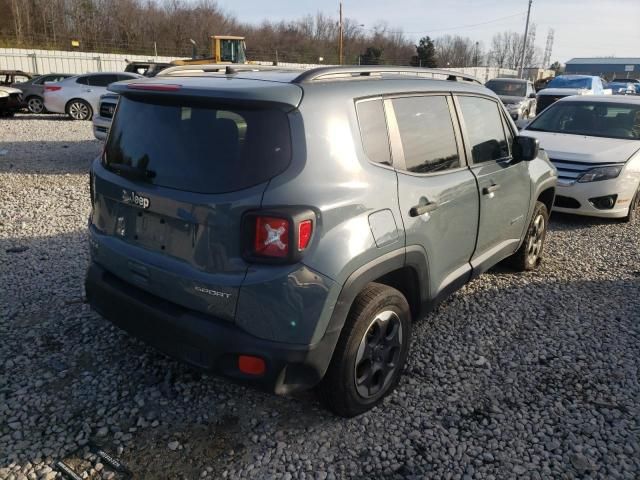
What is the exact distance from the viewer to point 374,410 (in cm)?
306

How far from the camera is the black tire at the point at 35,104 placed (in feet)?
58.7

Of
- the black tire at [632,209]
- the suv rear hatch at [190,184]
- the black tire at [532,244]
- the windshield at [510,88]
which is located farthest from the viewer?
the windshield at [510,88]

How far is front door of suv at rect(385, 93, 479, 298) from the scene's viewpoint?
2955 mm

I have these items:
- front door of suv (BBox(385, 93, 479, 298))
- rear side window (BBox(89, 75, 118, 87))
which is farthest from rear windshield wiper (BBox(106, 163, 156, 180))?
rear side window (BBox(89, 75, 118, 87))

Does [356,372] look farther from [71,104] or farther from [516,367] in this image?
[71,104]

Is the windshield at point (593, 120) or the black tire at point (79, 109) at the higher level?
the windshield at point (593, 120)

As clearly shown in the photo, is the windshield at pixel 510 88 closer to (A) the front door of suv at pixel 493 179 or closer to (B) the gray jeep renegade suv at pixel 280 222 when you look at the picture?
(A) the front door of suv at pixel 493 179

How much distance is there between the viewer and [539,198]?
5.20 m

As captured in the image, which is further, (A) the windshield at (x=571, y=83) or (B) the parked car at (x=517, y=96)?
(A) the windshield at (x=571, y=83)

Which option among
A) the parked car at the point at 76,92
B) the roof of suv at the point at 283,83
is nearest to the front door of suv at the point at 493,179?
the roof of suv at the point at 283,83

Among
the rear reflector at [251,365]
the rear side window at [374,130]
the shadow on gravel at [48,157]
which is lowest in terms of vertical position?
the shadow on gravel at [48,157]

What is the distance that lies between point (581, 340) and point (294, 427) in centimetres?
243

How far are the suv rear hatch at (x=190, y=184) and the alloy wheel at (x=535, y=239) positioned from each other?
3452 mm

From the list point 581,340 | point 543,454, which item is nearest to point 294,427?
point 543,454
